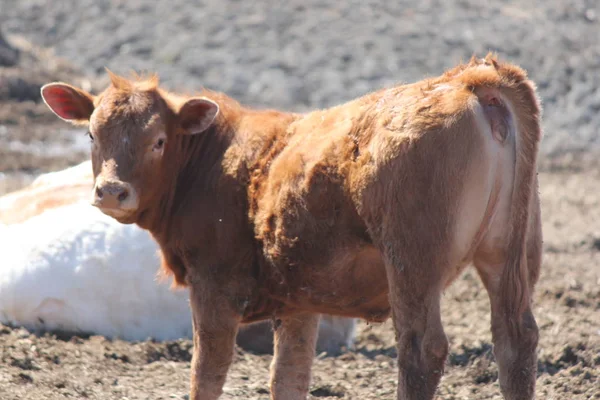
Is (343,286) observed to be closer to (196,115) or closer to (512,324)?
(512,324)

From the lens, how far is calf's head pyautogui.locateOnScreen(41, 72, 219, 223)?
19.7 ft

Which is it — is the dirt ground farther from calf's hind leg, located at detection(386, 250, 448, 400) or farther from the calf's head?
calf's hind leg, located at detection(386, 250, 448, 400)

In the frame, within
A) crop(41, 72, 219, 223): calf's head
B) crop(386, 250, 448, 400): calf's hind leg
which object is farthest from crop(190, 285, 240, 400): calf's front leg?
crop(386, 250, 448, 400): calf's hind leg

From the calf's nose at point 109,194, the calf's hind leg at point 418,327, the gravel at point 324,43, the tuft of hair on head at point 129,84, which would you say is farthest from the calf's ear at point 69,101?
the gravel at point 324,43

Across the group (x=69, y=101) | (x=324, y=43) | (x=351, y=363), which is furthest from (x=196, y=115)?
(x=324, y=43)

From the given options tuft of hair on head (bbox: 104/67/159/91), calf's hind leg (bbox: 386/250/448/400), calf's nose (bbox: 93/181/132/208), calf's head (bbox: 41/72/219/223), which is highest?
tuft of hair on head (bbox: 104/67/159/91)

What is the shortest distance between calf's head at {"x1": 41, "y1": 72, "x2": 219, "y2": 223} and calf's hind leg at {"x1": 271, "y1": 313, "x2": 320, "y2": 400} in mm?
1223

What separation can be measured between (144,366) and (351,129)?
2.92 metres

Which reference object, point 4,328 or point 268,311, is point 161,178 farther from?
point 4,328

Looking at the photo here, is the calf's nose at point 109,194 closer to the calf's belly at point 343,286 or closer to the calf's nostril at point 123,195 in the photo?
the calf's nostril at point 123,195

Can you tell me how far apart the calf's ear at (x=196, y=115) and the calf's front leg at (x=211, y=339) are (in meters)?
1.00

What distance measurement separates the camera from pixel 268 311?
247 inches

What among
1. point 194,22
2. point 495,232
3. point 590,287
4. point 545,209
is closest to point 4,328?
point 495,232

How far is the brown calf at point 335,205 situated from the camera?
17.2 feet
